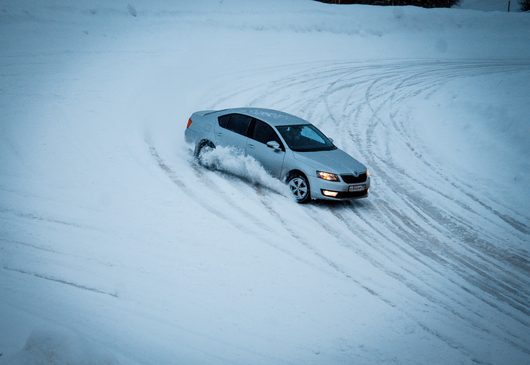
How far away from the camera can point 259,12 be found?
102 feet

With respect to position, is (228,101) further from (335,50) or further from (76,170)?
(335,50)

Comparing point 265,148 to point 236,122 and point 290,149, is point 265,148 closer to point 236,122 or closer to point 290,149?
point 290,149

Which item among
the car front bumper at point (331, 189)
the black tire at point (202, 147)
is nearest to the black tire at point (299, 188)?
the car front bumper at point (331, 189)

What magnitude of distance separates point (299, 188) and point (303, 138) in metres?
1.33

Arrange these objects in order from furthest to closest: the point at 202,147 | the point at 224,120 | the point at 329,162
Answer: the point at 202,147, the point at 224,120, the point at 329,162

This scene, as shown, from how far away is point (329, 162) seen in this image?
33.1 ft

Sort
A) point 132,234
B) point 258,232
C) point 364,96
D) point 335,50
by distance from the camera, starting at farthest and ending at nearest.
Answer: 1. point 335,50
2. point 364,96
3. point 258,232
4. point 132,234

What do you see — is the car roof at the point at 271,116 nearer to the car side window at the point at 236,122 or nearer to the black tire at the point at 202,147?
the car side window at the point at 236,122

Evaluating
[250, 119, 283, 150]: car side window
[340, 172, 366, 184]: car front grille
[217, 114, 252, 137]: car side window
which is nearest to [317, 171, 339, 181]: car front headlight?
[340, 172, 366, 184]: car front grille

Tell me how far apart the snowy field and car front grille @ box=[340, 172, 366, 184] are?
2.04 feet

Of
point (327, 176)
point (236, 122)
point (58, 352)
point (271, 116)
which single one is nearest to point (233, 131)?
point (236, 122)

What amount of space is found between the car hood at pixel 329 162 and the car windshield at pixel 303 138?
0.26 meters

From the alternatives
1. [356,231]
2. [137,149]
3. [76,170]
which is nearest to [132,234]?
[76,170]

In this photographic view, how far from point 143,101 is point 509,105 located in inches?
483
